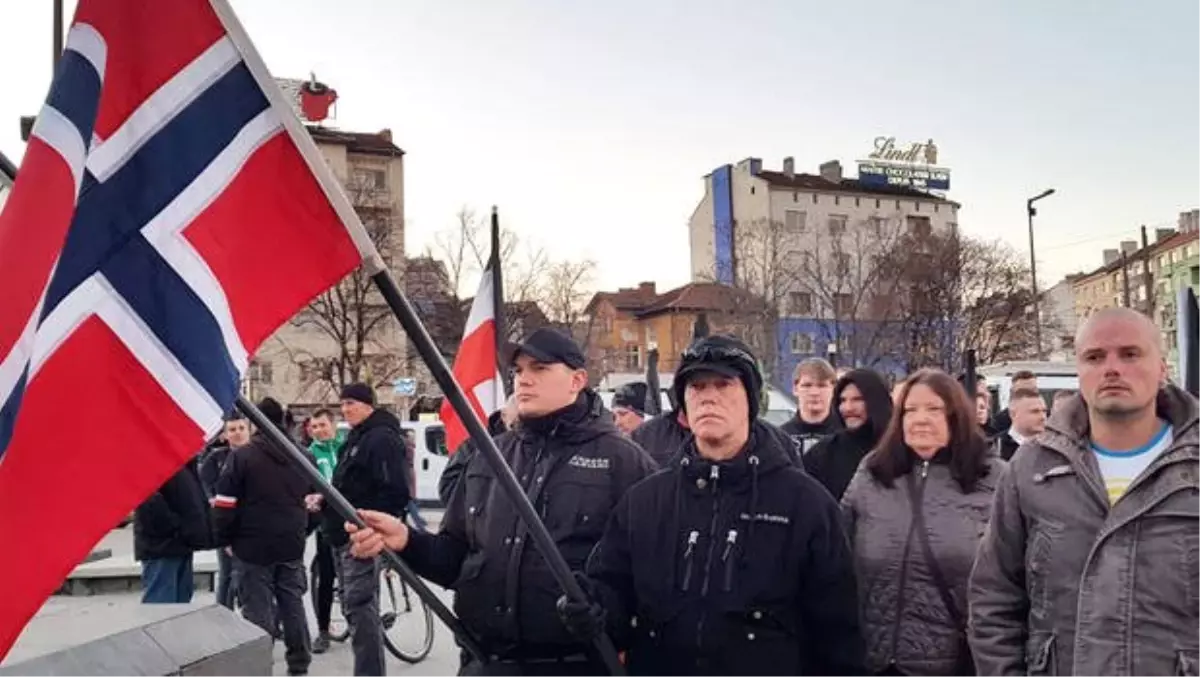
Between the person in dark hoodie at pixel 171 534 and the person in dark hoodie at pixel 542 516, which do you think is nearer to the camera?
the person in dark hoodie at pixel 542 516

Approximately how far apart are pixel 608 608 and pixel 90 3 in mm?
2184

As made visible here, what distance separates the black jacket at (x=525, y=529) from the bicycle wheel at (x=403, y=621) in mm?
4663

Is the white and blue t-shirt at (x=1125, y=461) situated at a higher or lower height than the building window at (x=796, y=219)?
lower

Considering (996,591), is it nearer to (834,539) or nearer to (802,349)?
(834,539)

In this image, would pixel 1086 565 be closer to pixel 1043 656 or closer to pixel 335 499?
pixel 1043 656

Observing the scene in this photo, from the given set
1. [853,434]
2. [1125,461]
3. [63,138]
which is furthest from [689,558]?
[853,434]

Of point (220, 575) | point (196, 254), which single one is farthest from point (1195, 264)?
point (196, 254)

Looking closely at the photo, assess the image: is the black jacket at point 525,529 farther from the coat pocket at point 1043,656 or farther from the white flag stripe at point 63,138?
the white flag stripe at point 63,138

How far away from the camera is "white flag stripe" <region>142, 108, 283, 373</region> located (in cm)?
238

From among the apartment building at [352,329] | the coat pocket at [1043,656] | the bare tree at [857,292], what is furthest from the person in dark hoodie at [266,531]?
the bare tree at [857,292]

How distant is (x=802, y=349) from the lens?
5828cm

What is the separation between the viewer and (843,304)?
4906 cm

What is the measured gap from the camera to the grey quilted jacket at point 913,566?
3961mm

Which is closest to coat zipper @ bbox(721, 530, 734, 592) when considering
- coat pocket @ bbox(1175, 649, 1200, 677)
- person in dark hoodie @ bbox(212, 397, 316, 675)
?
coat pocket @ bbox(1175, 649, 1200, 677)
